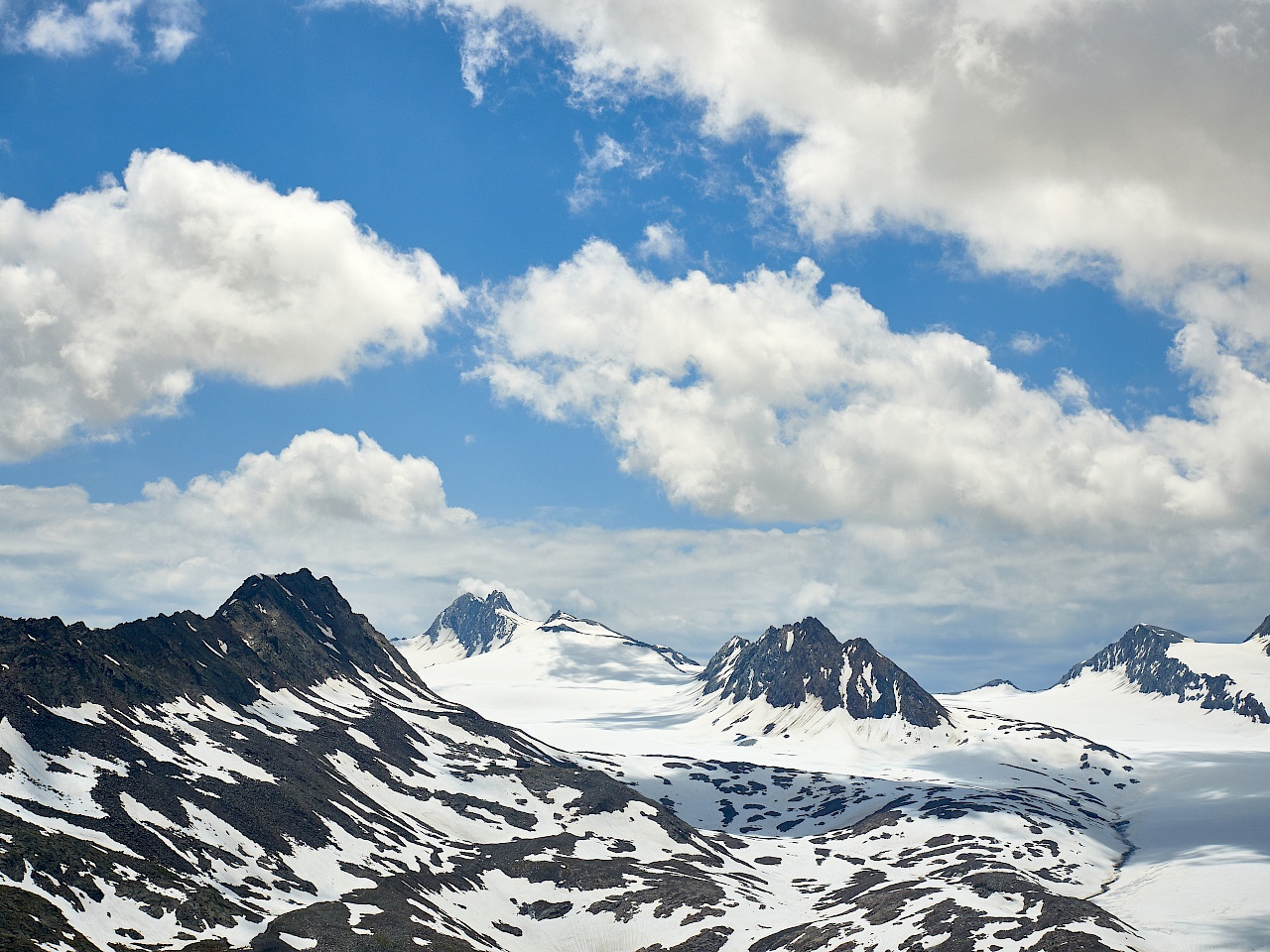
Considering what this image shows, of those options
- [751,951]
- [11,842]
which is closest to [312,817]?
[11,842]

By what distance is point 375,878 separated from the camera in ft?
557

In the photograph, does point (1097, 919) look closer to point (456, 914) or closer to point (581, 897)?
point (581, 897)

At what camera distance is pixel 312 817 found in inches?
7357

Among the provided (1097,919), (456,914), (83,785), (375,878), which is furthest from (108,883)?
(1097,919)

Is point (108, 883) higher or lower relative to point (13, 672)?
lower

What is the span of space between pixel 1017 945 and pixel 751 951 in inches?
1603

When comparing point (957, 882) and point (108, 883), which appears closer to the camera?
point (108, 883)

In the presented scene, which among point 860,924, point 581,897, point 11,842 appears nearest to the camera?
point 11,842

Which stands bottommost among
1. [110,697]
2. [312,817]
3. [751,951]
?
[751,951]

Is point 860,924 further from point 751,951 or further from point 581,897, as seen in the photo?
point 581,897

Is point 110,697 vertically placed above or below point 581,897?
above

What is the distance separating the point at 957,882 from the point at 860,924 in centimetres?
2957

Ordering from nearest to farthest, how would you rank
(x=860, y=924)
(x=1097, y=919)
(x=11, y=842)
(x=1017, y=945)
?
(x=11, y=842) → (x=1017, y=945) → (x=1097, y=919) → (x=860, y=924)

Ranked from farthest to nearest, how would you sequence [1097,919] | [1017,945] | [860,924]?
[860,924] → [1097,919] → [1017,945]
